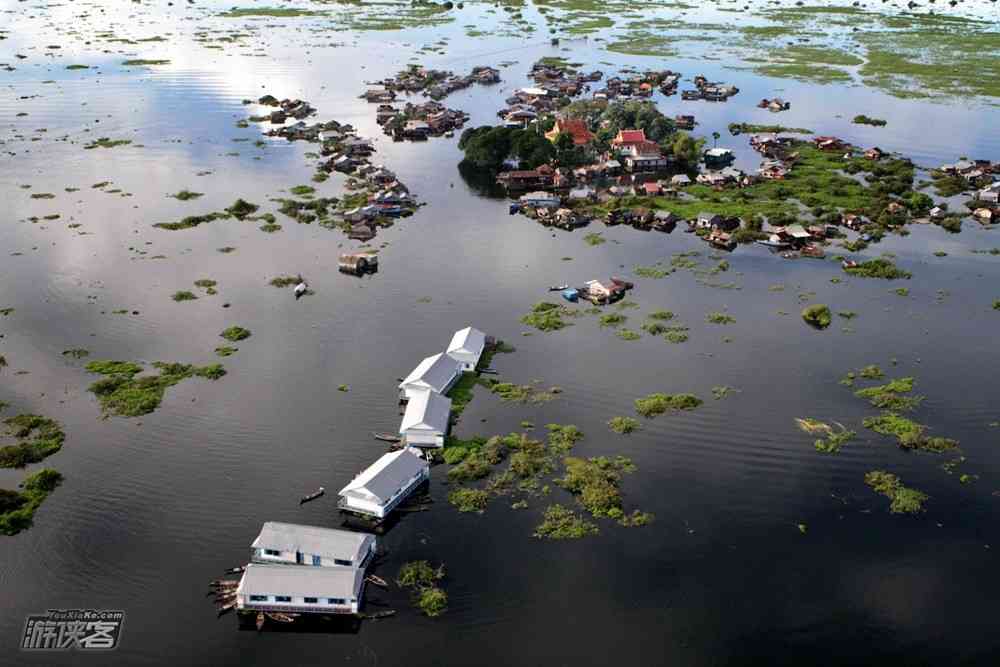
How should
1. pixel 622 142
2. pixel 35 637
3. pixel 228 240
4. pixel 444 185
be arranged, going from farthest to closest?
1. pixel 622 142
2. pixel 444 185
3. pixel 228 240
4. pixel 35 637

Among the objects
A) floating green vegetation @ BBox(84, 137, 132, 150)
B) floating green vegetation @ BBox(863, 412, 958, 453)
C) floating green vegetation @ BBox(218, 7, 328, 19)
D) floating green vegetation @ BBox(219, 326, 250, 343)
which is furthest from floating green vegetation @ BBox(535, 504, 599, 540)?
floating green vegetation @ BBox(218, 7, 328, 19)

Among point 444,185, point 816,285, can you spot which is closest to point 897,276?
point 816,285

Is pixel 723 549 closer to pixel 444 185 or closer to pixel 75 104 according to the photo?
pixel 444 185

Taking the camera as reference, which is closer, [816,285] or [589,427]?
[589,427]

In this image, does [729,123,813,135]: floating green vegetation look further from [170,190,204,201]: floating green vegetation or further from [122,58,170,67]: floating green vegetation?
[122,58,170,67]: floating green vegetation

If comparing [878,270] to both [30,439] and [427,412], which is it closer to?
[427,412]

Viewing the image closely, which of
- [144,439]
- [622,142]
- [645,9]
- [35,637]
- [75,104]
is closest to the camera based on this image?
[35,637]

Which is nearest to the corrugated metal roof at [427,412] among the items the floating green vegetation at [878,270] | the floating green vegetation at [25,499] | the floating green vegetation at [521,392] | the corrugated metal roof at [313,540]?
the floating green vegetation at [521,392]

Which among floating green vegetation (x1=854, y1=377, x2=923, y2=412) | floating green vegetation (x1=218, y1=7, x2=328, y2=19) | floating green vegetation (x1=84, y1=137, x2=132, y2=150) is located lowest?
floating green vegetation (x1=218, y1=7, x2=328, y2=19)
